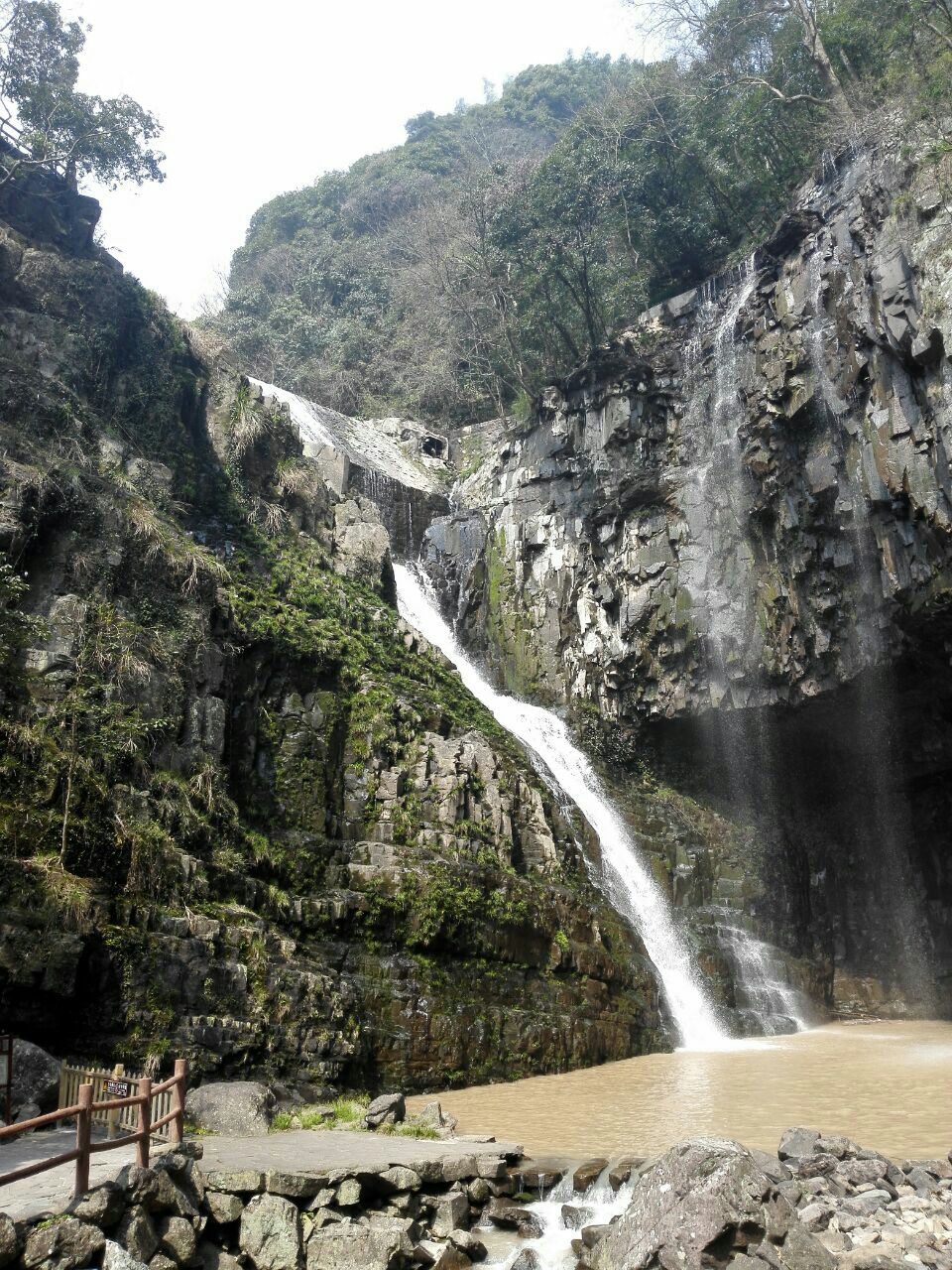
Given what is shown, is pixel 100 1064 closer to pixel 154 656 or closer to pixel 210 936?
pixel 210 936

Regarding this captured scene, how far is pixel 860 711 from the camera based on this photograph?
2136cm

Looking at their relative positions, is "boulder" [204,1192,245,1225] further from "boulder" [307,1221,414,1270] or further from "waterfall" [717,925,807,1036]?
"waterfall" [717,925,807,1036]

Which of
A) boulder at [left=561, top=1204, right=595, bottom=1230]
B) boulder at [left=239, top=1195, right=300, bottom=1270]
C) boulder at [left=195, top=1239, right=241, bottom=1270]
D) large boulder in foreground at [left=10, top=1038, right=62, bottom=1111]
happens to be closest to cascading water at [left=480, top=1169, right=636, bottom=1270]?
boulder at [left=561, top=1204, right=595, bottom=1230]

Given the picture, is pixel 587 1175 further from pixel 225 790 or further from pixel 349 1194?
pixel 225 790

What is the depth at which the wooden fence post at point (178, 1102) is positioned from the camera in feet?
24.3

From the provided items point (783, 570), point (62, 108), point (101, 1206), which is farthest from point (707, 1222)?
point (62, 108)

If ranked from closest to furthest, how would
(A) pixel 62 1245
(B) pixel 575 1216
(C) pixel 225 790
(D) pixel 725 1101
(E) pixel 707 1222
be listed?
1. (A) pixel 62 1245
2. (E) pixel 707 1222
3. (B) pixel 575 1216
4. (D) pixel 725 1101
5. (C) pixel 225 790

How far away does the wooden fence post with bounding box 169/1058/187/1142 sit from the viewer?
741 centimetres

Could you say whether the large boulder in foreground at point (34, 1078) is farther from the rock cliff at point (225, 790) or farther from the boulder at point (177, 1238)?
the boulder at point (177, 1238)

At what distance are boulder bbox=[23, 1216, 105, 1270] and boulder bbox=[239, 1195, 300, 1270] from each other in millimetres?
1241

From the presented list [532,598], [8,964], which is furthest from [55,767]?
[532,598]

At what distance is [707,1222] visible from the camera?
616 cm

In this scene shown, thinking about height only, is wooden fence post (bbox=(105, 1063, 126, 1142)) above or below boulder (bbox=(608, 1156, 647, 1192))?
above

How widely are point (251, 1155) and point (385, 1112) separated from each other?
211cm
